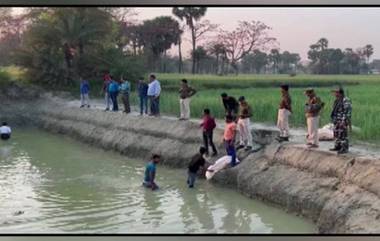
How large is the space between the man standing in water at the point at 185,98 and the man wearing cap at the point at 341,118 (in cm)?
305

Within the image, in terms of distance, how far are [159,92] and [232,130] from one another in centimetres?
268

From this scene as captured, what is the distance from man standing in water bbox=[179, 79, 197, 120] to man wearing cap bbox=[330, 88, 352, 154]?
3.05 metres

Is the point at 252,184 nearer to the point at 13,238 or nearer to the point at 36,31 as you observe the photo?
the point at 13,238

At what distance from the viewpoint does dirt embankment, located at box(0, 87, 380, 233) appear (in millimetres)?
5383

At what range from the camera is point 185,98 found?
29.4ft

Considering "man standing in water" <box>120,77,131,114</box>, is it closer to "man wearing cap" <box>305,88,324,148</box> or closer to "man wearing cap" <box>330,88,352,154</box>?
"man wearing cap" <box>305,88,324,148</box>

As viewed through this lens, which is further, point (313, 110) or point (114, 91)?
point (114, 91)

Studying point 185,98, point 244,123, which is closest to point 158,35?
point 185,98

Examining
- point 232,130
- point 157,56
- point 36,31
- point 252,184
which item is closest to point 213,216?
point 252,184

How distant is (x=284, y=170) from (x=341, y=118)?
959mm

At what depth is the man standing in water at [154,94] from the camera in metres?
9.50

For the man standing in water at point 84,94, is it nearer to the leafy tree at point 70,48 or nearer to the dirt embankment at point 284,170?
the leafy tree at point 70,48

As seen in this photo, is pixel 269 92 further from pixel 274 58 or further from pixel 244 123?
pixel 244 123

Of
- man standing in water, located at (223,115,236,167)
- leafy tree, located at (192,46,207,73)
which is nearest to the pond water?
man standing in water, located at (223,115,236,167)
